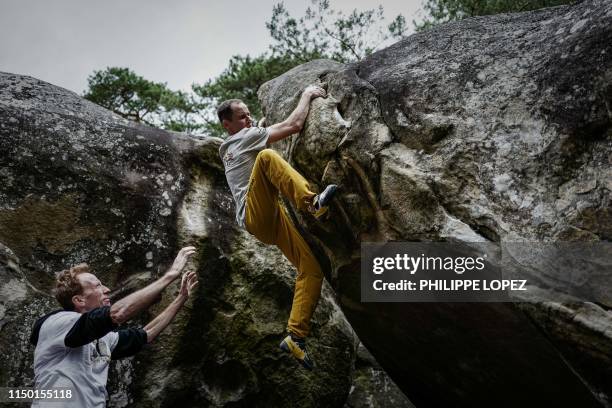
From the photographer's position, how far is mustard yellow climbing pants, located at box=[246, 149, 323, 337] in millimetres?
4277

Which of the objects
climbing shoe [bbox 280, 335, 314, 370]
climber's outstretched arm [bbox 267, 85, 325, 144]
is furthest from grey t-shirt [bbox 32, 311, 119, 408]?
climber's outstretched arm [bbox 267, 85, 325, 144]

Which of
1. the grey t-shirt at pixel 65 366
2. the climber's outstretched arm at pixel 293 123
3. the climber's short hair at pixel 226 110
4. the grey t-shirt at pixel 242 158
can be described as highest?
the climber's short hair at pixel 226 110

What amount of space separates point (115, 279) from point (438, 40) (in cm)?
439

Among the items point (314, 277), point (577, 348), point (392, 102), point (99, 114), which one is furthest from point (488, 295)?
point (99, 114)

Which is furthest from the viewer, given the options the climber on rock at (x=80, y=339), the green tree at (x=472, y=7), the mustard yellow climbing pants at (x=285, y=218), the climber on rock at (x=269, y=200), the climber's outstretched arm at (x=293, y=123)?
the green tree at (x=472, y=7)

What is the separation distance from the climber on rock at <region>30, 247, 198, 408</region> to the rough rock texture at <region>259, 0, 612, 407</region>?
6.62 feet

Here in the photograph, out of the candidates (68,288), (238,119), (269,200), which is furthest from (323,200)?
(68,288)

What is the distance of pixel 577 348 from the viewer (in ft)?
11.6

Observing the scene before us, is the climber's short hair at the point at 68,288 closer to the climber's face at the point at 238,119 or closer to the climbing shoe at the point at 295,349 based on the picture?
the climbing shoe at the point at 295,349

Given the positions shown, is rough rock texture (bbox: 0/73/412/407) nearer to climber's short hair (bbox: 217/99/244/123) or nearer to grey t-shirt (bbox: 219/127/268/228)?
grey t-shirt (bbox: 219/127/268/228)

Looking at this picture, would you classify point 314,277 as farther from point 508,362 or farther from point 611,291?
point 611,291

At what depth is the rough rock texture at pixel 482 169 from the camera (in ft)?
12.0

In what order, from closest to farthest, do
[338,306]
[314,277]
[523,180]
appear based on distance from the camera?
[523,180]
[314,277]
[338,306]

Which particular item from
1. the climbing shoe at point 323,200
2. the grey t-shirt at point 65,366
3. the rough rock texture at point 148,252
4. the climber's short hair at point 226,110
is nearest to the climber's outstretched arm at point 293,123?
the climber's short hair at point 226,110
